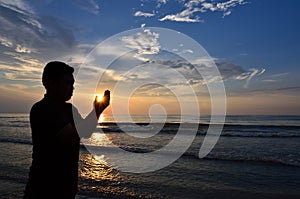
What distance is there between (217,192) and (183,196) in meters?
1.13

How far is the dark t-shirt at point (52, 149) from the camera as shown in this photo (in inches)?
86.6

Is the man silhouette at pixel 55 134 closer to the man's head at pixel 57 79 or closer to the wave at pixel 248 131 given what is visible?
the man's head at pixel 57 79

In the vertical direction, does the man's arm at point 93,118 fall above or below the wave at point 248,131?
above

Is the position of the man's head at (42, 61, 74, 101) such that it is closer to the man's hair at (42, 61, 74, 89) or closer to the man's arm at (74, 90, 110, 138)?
the man's hair at (42, 61, 74, 89)

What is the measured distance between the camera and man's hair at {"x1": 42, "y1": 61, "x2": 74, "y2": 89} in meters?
2.27

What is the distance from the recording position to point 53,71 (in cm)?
227

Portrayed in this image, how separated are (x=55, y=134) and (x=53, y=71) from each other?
1.89 ft

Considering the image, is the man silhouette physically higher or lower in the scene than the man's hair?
lower

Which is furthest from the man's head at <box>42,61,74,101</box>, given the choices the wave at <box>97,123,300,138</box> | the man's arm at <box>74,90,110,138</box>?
the wave at <box>97,123,300,138</box>

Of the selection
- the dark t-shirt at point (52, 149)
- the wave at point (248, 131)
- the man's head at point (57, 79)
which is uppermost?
the man's head at point (57, 79)

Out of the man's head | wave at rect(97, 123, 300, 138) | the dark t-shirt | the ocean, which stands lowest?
the ocean

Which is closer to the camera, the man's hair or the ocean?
the man's hair

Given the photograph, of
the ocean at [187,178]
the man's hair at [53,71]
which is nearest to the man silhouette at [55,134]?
the man's hair at [53,71]

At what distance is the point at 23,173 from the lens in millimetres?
9195
